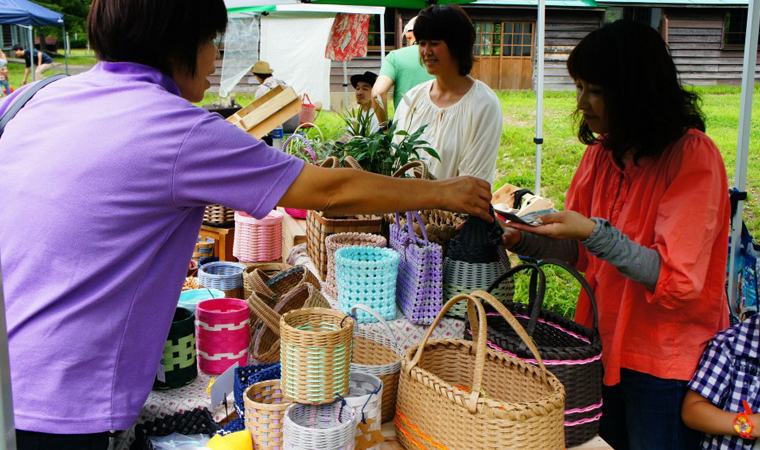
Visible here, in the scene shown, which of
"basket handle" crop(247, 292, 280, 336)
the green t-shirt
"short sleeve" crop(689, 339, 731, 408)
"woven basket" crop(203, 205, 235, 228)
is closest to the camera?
"short sleeve" crop(689, 339, 731, 408)

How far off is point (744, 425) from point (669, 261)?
0.52 metres

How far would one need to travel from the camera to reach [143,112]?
4.06ft

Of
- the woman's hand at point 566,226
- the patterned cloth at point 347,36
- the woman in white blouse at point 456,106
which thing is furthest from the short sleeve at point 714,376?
the patterned cloth at point 347,36

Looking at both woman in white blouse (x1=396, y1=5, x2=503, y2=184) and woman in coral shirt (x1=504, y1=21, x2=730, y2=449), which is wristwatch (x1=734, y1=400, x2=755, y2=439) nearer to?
woman in coral shirt (x1=504, y1=21, x2=730, y2=449)

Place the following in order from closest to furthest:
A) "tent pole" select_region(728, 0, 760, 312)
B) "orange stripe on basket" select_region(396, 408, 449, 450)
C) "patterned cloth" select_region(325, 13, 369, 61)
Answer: "orange stripe on basket" select_region(396, 408, 449, 450), "tent pole" select_region(728, 0, 760, 312), "patterned cloth" select_region(325, 13, 369, 61)

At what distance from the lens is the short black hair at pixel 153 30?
1.31 metres

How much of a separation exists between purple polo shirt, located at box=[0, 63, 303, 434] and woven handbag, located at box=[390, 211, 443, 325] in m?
0.89

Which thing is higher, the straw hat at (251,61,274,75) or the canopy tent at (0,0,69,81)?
the canopy tent at (0,0,69,81)

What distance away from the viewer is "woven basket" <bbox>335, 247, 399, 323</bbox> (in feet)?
6.99

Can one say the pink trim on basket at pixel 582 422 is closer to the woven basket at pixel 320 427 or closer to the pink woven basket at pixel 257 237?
the woven basket at pixel 320 427

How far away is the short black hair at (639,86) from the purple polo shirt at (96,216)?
1078 mm

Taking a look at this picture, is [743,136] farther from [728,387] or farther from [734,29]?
[734,29]

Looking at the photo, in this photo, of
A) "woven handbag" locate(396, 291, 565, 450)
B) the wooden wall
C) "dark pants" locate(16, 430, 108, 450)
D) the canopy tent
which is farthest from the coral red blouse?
the canopy tent

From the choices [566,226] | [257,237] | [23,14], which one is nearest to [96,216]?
[566,226]
